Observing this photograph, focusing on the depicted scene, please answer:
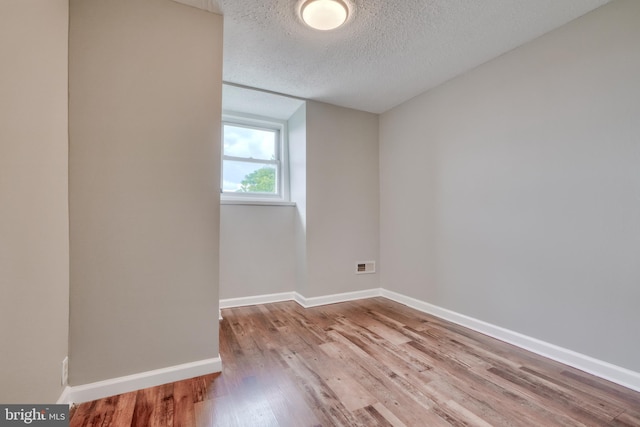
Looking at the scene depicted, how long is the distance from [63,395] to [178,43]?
6.82 ft

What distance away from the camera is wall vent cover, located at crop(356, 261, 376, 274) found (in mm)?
3488

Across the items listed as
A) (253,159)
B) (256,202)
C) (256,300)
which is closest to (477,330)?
(256,300)

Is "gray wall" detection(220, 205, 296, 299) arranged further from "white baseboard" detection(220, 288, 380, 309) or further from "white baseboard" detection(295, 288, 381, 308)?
"white baseboard" detection(295, 288, 381, 308)

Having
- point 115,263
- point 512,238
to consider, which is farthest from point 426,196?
point 115,263

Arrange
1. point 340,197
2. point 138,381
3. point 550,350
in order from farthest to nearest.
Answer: point 340,197 → point 550,350 → point 138,381

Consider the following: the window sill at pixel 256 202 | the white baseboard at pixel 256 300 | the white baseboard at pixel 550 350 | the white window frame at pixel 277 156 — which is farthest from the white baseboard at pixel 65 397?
the white baseboard at pixel 550 350

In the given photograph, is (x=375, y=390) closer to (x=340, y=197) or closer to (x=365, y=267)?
(x=365, y=267)

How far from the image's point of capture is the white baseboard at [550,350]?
165cm

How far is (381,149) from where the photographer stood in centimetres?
364

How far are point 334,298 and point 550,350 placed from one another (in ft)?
6.53

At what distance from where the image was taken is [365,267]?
354 centimetres

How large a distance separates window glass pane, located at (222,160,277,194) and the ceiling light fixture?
75.9 inches

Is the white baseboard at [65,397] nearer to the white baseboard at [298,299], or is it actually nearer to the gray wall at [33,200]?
the gray wall at [33,200]

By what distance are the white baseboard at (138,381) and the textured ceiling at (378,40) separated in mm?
2306
